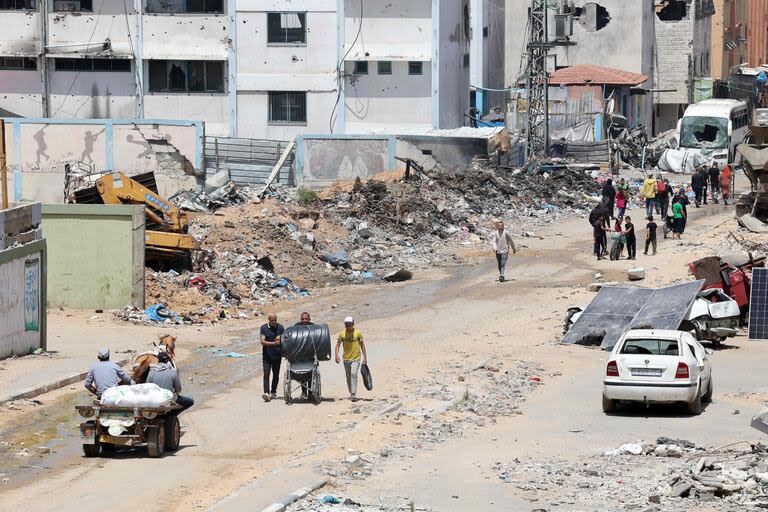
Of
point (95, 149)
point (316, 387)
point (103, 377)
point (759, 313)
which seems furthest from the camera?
point (95, 149)

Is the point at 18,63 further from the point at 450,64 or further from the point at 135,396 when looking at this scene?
the point at 135,396

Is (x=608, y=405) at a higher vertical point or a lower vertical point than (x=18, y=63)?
lower

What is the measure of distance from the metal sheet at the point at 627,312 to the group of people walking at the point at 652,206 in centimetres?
929

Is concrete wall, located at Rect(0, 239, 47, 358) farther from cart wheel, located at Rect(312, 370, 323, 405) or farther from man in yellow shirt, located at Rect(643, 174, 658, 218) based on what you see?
man in yellow shirt, located at Rect(643, 174, 658, 218)

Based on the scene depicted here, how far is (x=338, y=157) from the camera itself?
4853 cm

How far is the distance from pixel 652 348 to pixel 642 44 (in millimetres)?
58096

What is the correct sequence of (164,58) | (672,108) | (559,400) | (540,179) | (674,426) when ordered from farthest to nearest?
1. (672,108)
2. (164,58)
3. (540,179)
4. (559,400)
5. (674,426)

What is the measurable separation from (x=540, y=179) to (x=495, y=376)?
2888 centimetres

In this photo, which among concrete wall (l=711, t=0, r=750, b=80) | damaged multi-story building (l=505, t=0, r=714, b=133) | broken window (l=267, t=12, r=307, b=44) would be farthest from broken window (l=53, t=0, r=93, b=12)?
concrete wall (l=711, t=0, r=750, b=80)

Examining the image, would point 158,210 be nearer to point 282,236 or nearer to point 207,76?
point 282,236

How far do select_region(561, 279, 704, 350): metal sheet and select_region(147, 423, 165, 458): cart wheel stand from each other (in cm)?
1084

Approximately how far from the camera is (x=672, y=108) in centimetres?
8544

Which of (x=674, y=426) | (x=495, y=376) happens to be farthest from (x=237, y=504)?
(x=495, y=376)

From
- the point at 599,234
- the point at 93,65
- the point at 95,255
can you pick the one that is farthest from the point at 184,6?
the point at 95,255
